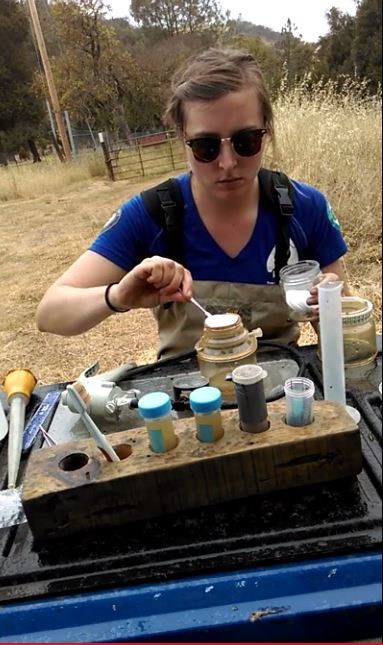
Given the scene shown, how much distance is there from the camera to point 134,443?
700mm

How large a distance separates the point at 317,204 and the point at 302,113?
3.50ft

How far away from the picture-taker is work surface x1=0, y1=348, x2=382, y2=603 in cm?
61

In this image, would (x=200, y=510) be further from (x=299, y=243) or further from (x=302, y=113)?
(x=302, y=113)

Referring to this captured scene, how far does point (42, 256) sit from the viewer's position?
1.19 metres

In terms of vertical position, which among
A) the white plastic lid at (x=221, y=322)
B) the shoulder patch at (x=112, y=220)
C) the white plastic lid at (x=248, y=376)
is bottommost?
the white plastic lid at (x=221, y=322)

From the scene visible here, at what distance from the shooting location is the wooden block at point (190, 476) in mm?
644

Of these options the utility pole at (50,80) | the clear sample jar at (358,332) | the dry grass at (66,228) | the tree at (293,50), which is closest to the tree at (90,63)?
the utility pole at (50,80)

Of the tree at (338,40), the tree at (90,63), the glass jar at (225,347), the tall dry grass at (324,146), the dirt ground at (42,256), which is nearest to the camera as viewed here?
the tree at (338,40)

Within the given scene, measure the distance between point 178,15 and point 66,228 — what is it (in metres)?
0.50

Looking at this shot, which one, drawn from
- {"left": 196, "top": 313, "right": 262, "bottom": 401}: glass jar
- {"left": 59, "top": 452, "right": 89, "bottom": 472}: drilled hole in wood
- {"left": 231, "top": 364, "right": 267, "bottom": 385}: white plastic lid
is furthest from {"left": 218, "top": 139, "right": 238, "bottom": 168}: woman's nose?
{"left": 59, "top": 452, "right": 89, "bottom": 472}: drilled hole in wood

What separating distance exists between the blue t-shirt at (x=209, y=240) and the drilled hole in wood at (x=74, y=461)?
713 millimetres

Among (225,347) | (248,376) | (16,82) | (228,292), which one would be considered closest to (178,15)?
(16,82)

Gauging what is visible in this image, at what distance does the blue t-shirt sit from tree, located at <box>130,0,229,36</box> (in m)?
0.35

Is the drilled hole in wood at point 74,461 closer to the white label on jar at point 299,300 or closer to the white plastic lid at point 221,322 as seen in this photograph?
the white plastic lid at point 221,322
